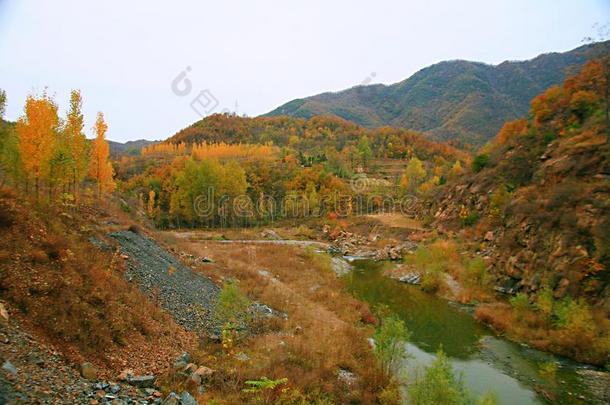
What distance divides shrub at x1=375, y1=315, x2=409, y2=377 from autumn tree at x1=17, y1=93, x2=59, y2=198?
19011mm

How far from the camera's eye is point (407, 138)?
152125 mm

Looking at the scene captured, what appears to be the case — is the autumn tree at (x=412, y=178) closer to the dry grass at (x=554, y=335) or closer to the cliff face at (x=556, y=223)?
the cliff face at (x=556, y=223)

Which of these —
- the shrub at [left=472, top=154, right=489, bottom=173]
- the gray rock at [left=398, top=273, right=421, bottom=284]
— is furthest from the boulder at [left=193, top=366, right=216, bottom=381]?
the shrub at [left=472, top=154, right=489, bottom=173]

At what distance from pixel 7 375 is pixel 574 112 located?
47.0 metres

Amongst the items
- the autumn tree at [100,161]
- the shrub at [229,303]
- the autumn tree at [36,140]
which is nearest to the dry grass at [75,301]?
the shrub at [229,303]

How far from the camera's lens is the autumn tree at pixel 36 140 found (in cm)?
1878

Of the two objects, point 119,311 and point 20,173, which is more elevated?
point 20,173

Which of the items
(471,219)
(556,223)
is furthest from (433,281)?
(471,219)

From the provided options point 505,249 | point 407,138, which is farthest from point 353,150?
point 505,249

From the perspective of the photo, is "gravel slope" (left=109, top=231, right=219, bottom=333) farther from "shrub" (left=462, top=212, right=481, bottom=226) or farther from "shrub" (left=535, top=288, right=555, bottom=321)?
"shrub" (left=462, top=212, right=481, bottom=226)

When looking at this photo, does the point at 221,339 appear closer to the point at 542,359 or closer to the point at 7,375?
the point at 7,375

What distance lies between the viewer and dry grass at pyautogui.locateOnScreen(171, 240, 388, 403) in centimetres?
1130

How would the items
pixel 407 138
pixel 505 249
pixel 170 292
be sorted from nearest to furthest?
pixel 170 292, pixel 505 249, pixel 407 138

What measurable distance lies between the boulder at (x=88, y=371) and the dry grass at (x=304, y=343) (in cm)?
284
